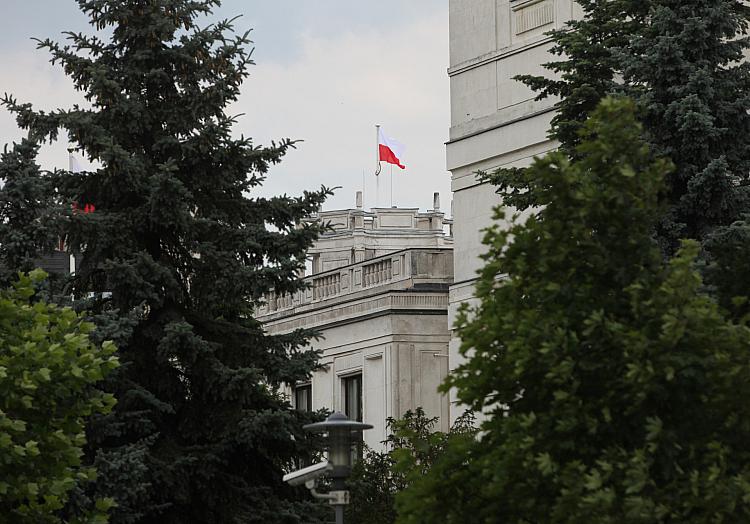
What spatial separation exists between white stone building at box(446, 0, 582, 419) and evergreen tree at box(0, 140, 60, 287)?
1405 centimetres

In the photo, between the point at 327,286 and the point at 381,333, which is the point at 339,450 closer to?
the point at 381,333

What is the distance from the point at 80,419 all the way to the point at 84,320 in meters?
2.57

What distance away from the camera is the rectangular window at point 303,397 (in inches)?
1850

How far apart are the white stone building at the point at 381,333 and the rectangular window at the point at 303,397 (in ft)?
0.08

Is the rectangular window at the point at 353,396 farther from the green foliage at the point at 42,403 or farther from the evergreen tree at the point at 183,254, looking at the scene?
the green foliage at the point at 42,403

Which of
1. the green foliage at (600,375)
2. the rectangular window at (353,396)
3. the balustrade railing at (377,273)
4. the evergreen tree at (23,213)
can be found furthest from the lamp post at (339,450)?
the rectangular window at (353,396)

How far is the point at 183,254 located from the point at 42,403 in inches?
196

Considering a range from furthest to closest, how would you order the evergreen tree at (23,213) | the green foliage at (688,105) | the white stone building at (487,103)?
the white stone building at (487,103) → the green foliage at (688,105) → the evergreen tree at (23,213)

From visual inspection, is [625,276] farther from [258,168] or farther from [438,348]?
[438,348]

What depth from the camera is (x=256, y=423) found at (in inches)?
957

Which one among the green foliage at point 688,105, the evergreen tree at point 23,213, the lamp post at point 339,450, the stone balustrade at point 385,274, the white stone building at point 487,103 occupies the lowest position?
the lamp post at point 339,450

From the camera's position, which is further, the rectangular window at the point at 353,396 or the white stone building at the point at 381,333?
the rectangular window at the point at 353,396

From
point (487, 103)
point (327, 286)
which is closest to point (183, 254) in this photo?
point (487, 103)

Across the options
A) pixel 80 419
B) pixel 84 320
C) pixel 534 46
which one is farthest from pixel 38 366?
pixel 534 46
